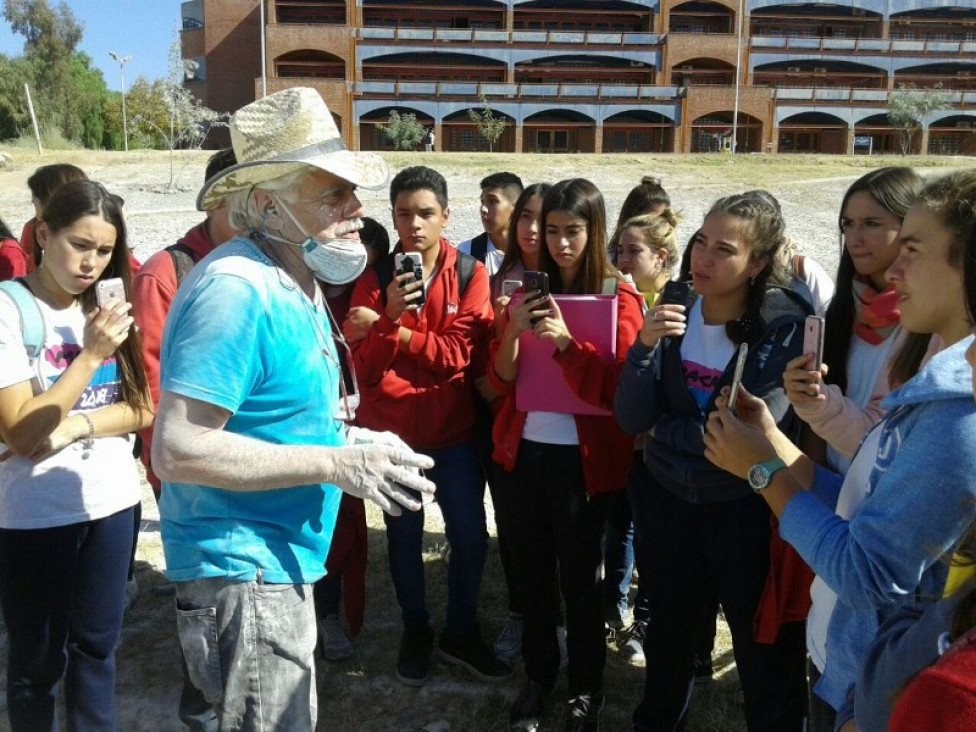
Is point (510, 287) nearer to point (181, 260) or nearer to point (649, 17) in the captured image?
point (181, 260)

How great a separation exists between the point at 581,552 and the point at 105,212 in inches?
88.1

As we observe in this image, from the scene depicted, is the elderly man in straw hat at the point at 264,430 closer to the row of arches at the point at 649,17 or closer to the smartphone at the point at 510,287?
the smartphone at the point at 510,287

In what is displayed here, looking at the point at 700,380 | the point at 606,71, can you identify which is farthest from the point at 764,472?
the point at 606,71

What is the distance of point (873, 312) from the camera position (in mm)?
2908

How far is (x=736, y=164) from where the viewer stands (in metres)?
30.1

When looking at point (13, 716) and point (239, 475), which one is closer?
point (239, 475)

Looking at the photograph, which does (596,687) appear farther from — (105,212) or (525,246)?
(105,212)

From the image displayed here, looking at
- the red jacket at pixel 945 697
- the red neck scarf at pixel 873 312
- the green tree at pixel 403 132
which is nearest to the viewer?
the red jacket at pixel 945 697

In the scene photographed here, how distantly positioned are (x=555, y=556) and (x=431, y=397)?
0.88 meters

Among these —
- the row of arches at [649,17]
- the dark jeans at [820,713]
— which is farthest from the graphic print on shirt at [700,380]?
the row of arches at [649,17]

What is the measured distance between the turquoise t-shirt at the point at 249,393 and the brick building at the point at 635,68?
147 feet

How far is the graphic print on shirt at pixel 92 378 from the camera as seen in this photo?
9.06 ft

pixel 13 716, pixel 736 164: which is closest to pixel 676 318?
pixel 13 716

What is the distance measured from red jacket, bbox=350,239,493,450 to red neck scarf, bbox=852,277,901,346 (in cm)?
158
